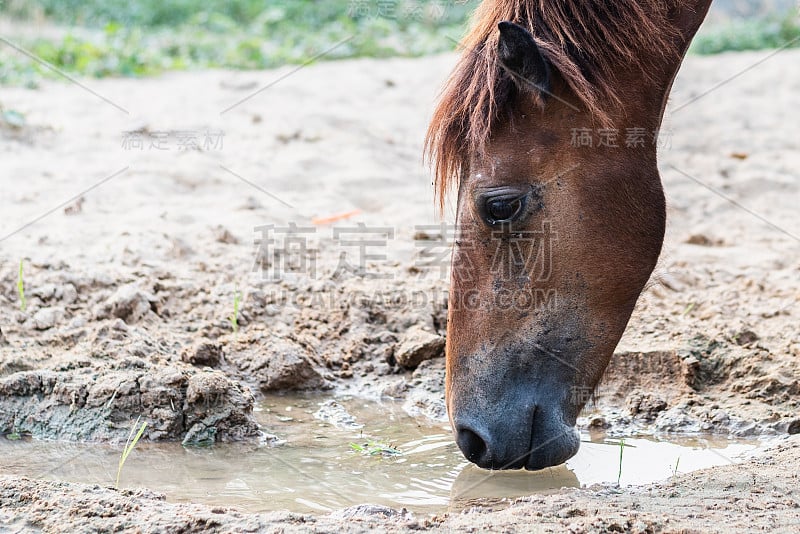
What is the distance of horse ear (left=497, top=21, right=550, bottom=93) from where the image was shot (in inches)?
110

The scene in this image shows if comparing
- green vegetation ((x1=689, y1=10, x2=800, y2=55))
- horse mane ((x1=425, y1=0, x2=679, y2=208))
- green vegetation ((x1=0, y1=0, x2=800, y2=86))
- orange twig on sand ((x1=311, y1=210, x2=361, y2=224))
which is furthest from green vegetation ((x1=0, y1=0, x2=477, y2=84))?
horse mane ((x1=425, y1=0, x2=679, y2=208))

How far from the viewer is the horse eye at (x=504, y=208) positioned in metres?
2.91

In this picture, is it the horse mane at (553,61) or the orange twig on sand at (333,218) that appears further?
the orange twig on sand at (333,218)

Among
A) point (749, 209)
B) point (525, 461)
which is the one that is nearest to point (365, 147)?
point (749, 209)

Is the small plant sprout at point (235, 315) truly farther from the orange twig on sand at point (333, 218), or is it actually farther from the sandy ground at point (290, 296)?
the orange twig on sand at point (333, 218)

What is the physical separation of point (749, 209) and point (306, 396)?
3.80 m

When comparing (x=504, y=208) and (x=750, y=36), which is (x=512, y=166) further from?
(x=750, y=36)

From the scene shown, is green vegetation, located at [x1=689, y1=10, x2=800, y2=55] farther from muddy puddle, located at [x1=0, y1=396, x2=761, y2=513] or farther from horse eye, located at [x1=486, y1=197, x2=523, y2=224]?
horse eye, located at [x1=486, y1=197, x2=523, y2=224]

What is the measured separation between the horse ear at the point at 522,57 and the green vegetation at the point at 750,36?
1077cm

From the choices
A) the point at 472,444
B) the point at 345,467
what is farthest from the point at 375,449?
the point at 472,444

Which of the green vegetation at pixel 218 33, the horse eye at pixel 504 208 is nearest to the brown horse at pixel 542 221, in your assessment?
the horse eye at pixel 504 208

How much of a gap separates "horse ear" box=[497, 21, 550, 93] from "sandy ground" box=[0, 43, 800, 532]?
92cm

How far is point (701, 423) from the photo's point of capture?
360 centimetres

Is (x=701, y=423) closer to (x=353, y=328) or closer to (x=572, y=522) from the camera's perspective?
(x=572, y=522)
